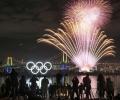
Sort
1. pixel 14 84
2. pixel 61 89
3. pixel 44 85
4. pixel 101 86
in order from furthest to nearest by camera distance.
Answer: pixel 44 85 → pixel 61 89 → pixel 101 86 → pixel 14 84

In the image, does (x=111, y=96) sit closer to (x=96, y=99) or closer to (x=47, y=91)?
(x=96, y=99)

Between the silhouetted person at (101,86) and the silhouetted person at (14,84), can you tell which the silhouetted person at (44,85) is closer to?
the silhouetted person at (14,84)

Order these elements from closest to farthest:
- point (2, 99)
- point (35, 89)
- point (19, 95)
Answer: point (2, 99) → point (19, 95) → point (35, 89)

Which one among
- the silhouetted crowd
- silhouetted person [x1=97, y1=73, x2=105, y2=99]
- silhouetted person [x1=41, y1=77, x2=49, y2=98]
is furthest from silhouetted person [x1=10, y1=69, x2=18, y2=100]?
silhouetted person [x1=97, y1=73, x2=105, y2=99]

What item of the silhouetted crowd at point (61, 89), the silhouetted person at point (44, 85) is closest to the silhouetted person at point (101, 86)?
the silhouetted crowd at point (61, 89)

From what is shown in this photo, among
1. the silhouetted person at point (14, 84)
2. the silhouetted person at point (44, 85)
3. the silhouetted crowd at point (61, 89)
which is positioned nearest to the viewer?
the silhouetted crowd at point (61, 89)

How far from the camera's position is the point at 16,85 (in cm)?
4009

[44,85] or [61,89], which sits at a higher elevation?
[44,85]

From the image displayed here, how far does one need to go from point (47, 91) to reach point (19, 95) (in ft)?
18.9

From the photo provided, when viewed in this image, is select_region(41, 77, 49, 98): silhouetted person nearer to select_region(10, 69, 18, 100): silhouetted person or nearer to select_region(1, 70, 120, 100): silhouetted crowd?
select_region(1, 70, 120, 100): silhouetted crowd

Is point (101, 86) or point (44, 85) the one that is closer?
point (101, 86)

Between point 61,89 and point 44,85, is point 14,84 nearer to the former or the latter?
point 44,85

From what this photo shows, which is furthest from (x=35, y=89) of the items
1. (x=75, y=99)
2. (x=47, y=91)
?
(x=75, y=99)

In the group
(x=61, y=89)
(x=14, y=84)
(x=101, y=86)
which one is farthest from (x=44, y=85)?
(x=101, y=86)
